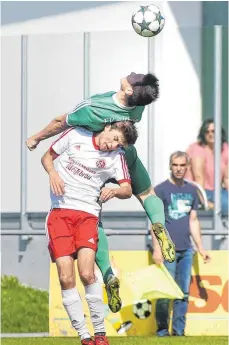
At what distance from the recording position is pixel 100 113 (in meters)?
12.4

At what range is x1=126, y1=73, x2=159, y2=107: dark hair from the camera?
1238cm

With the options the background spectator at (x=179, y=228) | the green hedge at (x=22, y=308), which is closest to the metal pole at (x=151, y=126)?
the background spectator at (x=179, y=228)

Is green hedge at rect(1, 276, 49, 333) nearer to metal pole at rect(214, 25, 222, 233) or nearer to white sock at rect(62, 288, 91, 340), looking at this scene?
metal pole at rect(214, 25, 222, 233)

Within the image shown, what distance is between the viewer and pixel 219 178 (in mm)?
17109

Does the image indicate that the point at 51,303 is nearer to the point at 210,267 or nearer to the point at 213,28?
the point at 210,267

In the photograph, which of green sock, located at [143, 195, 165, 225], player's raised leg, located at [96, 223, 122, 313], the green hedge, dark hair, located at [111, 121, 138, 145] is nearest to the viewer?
dark hair, located at [111, 121, 138, 145]

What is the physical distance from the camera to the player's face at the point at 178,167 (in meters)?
16.1

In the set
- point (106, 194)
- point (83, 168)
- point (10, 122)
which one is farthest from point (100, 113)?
point (10, 122)

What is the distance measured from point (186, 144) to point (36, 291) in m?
2.63

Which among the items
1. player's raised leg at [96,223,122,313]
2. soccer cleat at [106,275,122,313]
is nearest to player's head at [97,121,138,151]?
player's raised leg at [96,223,122,313]

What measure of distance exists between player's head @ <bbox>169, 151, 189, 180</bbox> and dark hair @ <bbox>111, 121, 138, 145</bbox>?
387cm

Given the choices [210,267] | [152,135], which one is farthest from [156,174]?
[210,267]

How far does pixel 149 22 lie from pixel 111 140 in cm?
164

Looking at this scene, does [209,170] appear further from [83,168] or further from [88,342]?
[88,342]
